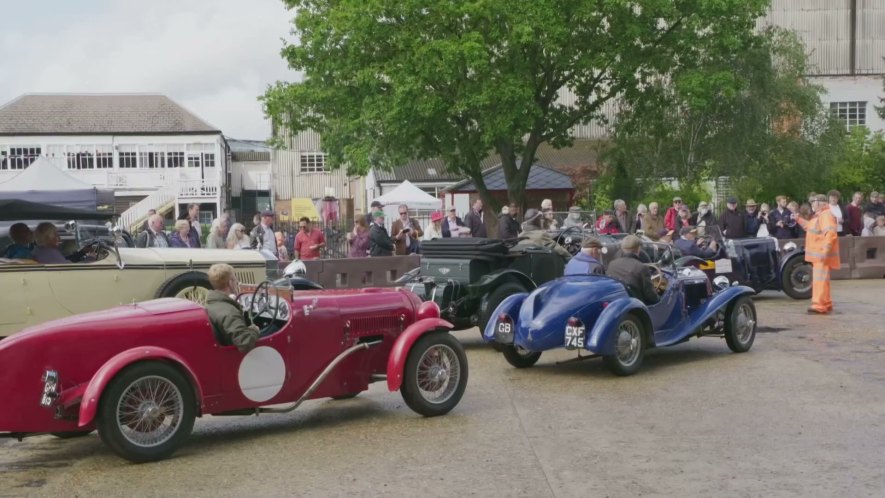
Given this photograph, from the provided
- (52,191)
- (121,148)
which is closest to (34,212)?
(52,191)

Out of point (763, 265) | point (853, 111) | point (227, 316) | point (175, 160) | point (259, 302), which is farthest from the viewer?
point (175, 160)

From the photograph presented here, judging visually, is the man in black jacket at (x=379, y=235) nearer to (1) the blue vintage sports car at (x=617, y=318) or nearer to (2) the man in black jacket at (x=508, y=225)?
(2) the man in black jacket at (x=508, y=225)

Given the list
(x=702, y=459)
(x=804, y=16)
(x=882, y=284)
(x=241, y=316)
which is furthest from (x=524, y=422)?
(x=804, y=16)

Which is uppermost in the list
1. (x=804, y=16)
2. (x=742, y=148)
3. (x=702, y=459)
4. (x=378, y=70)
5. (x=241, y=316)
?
(x=804, y=16)

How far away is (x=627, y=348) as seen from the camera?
11062 millimetres

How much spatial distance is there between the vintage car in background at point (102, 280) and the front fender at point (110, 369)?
5.38 meters

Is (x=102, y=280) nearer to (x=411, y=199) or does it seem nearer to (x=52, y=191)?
(x=52, y=191)

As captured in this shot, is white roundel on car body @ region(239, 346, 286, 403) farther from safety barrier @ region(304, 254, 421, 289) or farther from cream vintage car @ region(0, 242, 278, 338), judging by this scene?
safety barrier @ region(304, 254, 421, 289)

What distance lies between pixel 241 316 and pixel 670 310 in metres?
5.58

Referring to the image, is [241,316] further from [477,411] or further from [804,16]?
[804,16]

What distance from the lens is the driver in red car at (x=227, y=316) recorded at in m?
7.98

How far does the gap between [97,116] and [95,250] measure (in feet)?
183

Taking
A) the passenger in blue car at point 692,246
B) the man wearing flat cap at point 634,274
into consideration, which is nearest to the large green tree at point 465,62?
the passenger in blue car at point 692,246

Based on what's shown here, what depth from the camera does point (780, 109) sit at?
129 ft
